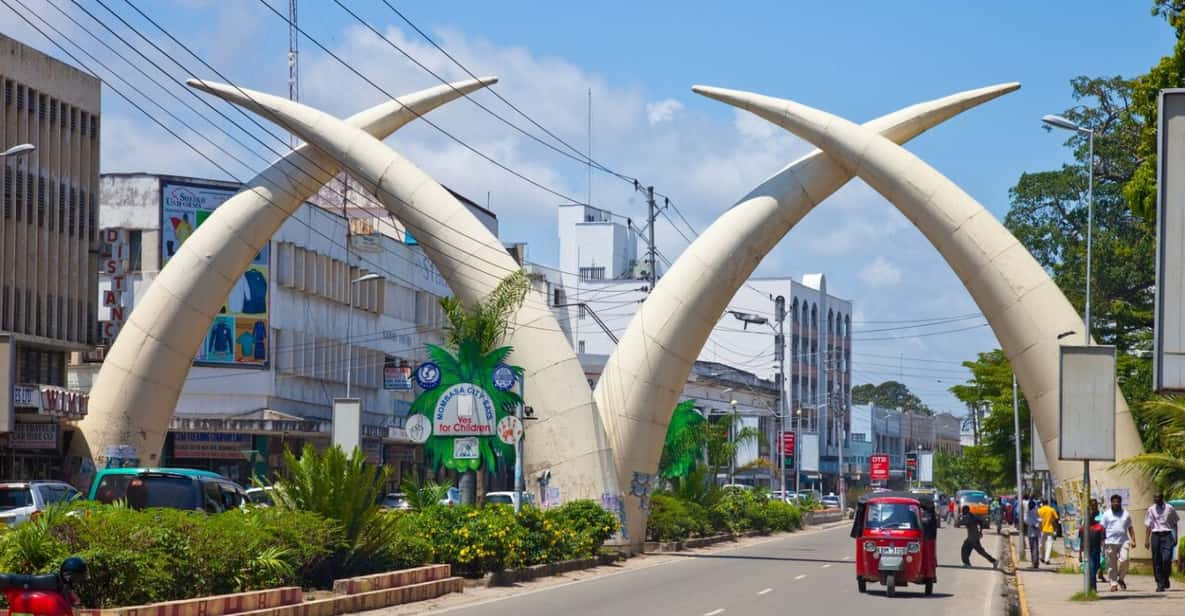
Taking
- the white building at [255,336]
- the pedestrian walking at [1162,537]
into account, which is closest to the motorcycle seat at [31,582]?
the pedestrian walking at [1162,537]

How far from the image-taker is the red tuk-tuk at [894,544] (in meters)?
27.5

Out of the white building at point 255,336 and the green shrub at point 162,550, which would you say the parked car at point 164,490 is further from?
the white building at point 255,336

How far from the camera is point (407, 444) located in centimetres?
7538

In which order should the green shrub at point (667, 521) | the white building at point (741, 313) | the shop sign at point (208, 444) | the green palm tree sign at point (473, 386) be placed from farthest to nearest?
the white building at point (741, 313)
the shop sign at point (208, 444)
the green shrub at point (667, 521)
the green palm tree sign at point (473, 386)

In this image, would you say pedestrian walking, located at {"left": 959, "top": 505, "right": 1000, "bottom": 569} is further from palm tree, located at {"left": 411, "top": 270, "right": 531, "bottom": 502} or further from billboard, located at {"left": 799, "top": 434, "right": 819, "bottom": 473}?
billboard, located at {"left": 799, "top": 434, "right": 819, "bottom": 473}

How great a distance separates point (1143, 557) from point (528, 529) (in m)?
16.4

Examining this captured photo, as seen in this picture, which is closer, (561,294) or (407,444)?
(407,444)

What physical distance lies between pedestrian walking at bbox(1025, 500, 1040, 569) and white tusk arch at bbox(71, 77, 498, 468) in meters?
19.2

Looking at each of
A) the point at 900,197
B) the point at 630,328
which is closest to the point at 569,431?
the point at 630,328

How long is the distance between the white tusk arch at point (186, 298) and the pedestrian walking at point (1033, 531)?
19241mm

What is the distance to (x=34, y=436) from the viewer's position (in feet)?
150

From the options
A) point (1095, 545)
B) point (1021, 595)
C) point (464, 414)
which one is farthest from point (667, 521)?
point (1021, 595)

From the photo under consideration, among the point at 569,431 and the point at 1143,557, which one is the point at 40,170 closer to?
the point at 569,431

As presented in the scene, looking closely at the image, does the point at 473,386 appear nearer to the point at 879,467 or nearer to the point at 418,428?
the point at 418,428
